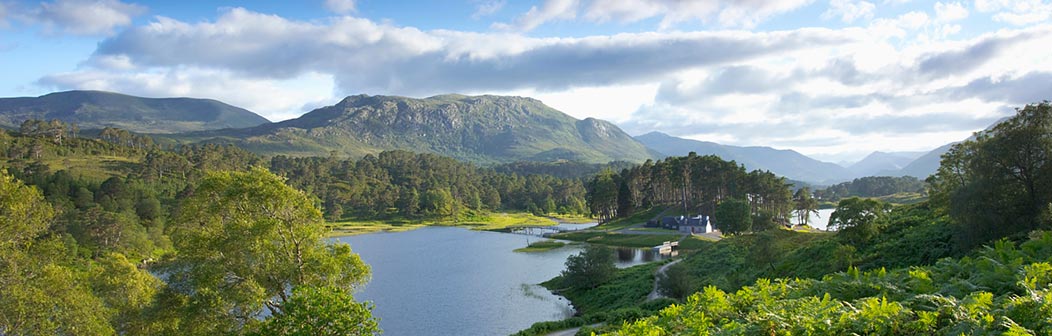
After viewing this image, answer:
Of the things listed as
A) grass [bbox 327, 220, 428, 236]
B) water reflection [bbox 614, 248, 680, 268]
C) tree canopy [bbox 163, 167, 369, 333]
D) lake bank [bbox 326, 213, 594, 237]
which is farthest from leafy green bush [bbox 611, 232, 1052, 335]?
lake bank [bbox 326, 213, 594, 237]

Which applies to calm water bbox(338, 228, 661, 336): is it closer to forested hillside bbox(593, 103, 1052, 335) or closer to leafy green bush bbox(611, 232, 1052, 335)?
forested hillside bbox(593, 103, 1052, 335)

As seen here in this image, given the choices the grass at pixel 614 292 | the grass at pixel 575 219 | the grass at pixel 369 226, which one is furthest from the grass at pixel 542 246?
the grass at pixel 575 219

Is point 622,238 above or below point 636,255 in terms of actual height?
above

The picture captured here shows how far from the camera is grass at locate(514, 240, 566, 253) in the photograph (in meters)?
108

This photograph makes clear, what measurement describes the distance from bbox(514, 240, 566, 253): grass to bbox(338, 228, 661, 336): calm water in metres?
2.89

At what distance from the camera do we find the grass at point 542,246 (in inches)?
4236

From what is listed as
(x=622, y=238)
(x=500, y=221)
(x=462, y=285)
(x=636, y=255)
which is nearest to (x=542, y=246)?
(x=622, y=238)

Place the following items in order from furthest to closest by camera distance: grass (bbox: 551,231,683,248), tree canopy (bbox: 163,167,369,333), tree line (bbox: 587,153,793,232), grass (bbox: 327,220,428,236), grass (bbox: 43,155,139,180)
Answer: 1. grass (bbox: 327,220,428,236)
2. grass (bbox: 43,155,139,180)
3. tree line (bbox: 587,153,793,232)
4. grass (bbox: 551,231,683,248)
5. tree canopy (bbox: 163,167,369,333)

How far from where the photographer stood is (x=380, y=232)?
→ 497ft

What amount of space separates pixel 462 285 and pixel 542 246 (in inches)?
1603

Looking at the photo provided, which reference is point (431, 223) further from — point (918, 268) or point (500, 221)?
point (918, 268)

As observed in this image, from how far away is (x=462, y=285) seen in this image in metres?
72.9

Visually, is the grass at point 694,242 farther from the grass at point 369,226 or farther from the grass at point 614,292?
the grass at point 369,226

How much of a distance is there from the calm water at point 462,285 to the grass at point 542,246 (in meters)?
2.89
